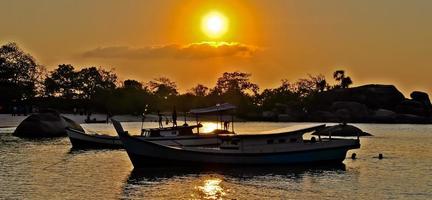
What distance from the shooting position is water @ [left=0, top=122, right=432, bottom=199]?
3994 centimetres

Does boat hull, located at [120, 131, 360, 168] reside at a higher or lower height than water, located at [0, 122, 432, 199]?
higher

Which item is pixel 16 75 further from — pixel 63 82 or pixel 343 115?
pixel 343 115

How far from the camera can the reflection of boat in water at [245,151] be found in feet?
166

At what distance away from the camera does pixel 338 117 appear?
196750 mm

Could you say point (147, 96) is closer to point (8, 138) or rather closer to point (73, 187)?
point (8, 138)

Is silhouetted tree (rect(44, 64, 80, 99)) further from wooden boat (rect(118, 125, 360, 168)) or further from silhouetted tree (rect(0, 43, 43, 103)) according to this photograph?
wooden boat (rect(118, 125, 360, 168))

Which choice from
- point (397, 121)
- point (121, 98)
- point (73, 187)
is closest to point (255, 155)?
point (73, 187)

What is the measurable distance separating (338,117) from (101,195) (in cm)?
16372

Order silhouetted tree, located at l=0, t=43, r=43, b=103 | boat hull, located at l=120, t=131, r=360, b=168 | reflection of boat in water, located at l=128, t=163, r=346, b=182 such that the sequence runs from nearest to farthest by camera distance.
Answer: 1. reflection of boat in water, located at l=128, t=163, r=346, b=182
2. boat hull, located at l=120, t=131, r=360, b=168
3. silhouetted tree, located at l=0, t=43, r=43, b=103

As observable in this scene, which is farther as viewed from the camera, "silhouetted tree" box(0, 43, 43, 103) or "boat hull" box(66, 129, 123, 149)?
"silhouetted tree" box(0, 43, 43, 103)

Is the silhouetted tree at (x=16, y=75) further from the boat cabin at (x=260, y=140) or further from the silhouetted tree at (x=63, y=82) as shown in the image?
the boat cabin at (x=260, y=140)

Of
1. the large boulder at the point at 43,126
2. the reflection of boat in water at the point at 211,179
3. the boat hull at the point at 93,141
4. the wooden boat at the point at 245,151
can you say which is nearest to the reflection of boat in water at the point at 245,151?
the wooden boat at the point at 245,151

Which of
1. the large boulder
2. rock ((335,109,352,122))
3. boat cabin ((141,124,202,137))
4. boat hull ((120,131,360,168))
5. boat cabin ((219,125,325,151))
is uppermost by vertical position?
rock ((335,109,352,122))

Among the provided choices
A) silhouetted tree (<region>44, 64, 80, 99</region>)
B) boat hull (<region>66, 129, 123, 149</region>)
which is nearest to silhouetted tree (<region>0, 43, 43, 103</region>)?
silhouetted tree (<region>44, 64, 80, 99</region>)
